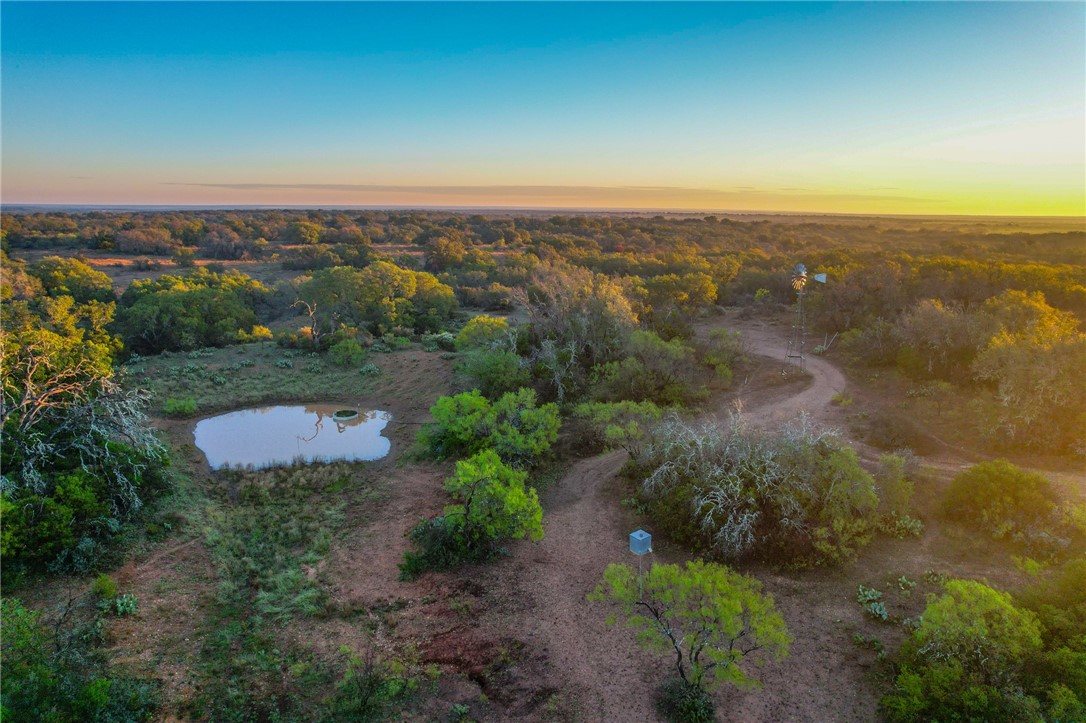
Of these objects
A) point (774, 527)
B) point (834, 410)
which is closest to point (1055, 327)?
point (834, 410)

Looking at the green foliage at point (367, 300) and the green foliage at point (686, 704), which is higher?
the green foliage at point (367, 300)

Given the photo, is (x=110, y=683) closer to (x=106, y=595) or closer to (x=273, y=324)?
(x=106, y=595)

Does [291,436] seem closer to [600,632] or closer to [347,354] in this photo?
[347,354]

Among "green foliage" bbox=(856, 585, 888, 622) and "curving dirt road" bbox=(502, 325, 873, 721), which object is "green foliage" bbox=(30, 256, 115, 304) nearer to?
"curving dirt road" bbox=(502, 325, 873, 721)

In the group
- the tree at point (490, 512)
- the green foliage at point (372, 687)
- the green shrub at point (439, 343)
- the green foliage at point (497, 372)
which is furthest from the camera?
the green shrub at point (439, 343)

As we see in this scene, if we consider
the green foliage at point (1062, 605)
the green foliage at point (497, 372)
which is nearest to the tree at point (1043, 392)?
the green foliage at point (1062, 605)

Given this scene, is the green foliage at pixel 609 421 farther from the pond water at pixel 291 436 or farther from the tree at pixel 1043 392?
the tree at pixel 1043 392
